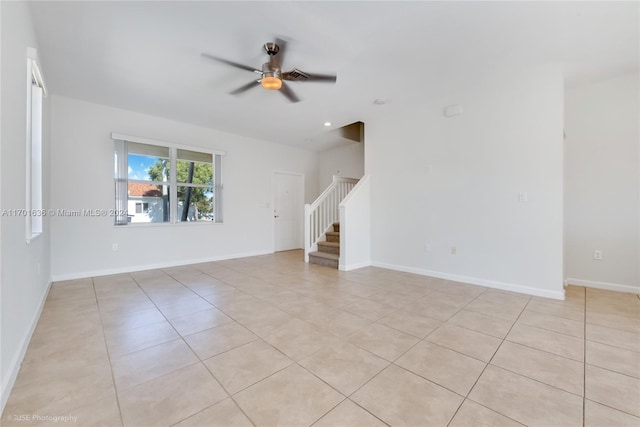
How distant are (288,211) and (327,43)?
15.3 ft

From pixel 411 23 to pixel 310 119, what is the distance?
2.66 meters

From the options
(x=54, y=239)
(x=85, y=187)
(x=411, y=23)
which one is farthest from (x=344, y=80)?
(x=54, y=239)

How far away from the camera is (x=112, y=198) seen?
4262 mm

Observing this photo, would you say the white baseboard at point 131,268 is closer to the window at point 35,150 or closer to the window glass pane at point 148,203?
the window glass pane at point 148,203

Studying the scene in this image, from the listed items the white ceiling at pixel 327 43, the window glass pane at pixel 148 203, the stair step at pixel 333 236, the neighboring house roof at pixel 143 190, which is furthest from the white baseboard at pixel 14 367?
the stair step at pixel 333 236

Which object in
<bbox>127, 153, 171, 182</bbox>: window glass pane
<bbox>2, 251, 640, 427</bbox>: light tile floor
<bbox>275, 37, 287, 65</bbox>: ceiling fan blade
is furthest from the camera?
<bbox>127, 153, 171, 182</bbox>: window glass pane

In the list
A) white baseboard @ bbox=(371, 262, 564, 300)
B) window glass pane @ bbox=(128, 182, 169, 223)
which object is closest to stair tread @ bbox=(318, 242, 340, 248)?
white baseboard @ bbox=(371, 262, 564, 300)

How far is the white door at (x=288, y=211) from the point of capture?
6633mm

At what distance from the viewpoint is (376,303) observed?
2947mm

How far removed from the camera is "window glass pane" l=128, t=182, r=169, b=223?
14.7 ft

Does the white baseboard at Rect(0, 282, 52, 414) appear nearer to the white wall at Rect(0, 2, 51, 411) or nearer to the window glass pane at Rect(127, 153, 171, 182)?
the white wall at Rect(0, 2, 51, 411)

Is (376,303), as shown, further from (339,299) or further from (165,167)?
(165,167)

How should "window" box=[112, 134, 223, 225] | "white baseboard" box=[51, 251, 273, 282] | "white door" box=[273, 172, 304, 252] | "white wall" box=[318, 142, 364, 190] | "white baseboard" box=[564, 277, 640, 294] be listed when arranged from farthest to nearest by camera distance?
"white door" box=[273, 172, 304, 252], "white wall" box=[318, 142, 364, 190], "window" box=[112, 134, 223, 225], "white baseboard" box=[51, 251, 273, 282], "white baseboard" box=[564, 277, 640, 294]

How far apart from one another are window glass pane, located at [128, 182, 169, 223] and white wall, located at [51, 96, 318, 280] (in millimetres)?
186
